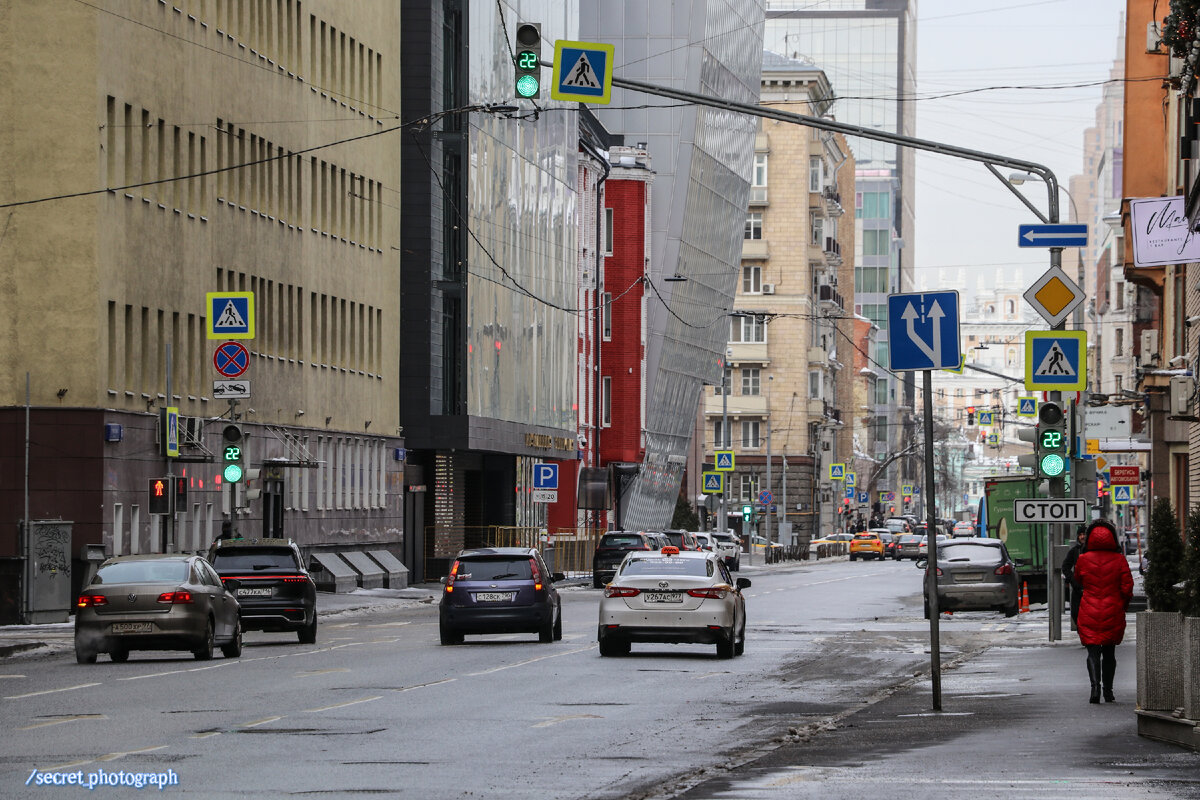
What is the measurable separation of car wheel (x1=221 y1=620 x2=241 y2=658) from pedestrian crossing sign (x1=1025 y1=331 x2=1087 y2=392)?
11.0 metres

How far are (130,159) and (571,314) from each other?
38063 mm

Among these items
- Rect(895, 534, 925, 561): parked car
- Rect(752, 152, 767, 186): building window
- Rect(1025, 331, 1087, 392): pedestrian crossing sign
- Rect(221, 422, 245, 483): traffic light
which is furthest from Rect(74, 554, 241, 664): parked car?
Rect(752, 152, 767, 186): building window

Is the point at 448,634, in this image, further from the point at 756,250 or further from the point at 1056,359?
the point at 756,250

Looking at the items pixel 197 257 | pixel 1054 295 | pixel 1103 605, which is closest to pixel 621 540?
pixel 197 257

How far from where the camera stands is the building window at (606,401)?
91.4 metres

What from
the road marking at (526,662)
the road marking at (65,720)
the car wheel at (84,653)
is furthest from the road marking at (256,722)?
the car wheel at (84,653)

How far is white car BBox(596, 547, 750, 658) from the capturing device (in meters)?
29.0

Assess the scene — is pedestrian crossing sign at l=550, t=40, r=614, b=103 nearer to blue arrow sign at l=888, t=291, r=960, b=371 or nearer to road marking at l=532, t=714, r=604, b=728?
blue arrow sign at l=888, t=291, r=960, b=371

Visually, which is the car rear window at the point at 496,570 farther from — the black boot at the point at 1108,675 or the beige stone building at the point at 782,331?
the beige stone building at the point at 782,331

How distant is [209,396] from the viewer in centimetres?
5134

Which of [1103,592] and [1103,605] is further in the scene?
[1103,592]

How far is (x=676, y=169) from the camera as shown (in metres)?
95.3

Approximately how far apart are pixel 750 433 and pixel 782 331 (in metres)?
6.69

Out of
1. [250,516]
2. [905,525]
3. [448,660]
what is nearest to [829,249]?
[905,525]
